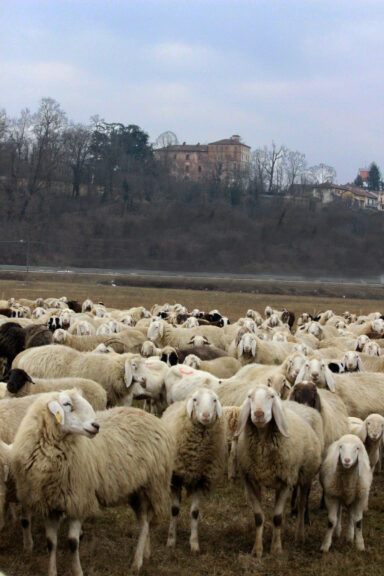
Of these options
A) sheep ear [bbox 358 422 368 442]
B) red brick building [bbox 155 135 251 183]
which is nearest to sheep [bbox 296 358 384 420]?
sheep ear [bbox 358 422 368 442]

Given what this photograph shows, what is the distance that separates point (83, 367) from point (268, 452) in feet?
16.0

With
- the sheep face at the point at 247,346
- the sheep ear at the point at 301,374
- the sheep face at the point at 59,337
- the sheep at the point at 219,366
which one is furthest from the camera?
the sheep face at the point at 59,337

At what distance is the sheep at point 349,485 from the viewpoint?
7.55 m

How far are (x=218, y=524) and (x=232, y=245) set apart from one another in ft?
224

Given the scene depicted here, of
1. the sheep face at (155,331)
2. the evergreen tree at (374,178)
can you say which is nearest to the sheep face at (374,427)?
the sheep face at (155,331)

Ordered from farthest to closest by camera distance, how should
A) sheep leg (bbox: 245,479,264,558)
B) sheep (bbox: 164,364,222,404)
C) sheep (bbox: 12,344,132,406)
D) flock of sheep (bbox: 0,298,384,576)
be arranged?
sheep (bbox: 12,344,132,406), sheep (bbox: 164,364,222,404), sheep leg (bbox: 245,479,264,558), flock of sheep (bbox: 0,298,384,576)

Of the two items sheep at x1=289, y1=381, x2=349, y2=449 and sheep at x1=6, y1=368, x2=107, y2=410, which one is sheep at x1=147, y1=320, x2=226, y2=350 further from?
sheep at x1=289, y1=381, x2=349, y2=449

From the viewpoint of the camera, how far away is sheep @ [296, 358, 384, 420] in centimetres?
1017

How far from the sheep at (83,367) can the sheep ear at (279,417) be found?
4.00 m

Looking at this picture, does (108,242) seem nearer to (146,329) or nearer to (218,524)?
(146,329)

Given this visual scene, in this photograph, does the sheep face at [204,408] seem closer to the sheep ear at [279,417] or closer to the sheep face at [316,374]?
the sheep ear at [279,417]

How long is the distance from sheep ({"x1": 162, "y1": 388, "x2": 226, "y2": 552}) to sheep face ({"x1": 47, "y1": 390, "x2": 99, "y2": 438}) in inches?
53.3

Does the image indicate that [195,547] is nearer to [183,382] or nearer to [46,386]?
[46,386]

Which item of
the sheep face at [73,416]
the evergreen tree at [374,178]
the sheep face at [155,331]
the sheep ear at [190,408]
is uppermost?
the evergreen tree at [374,178]
